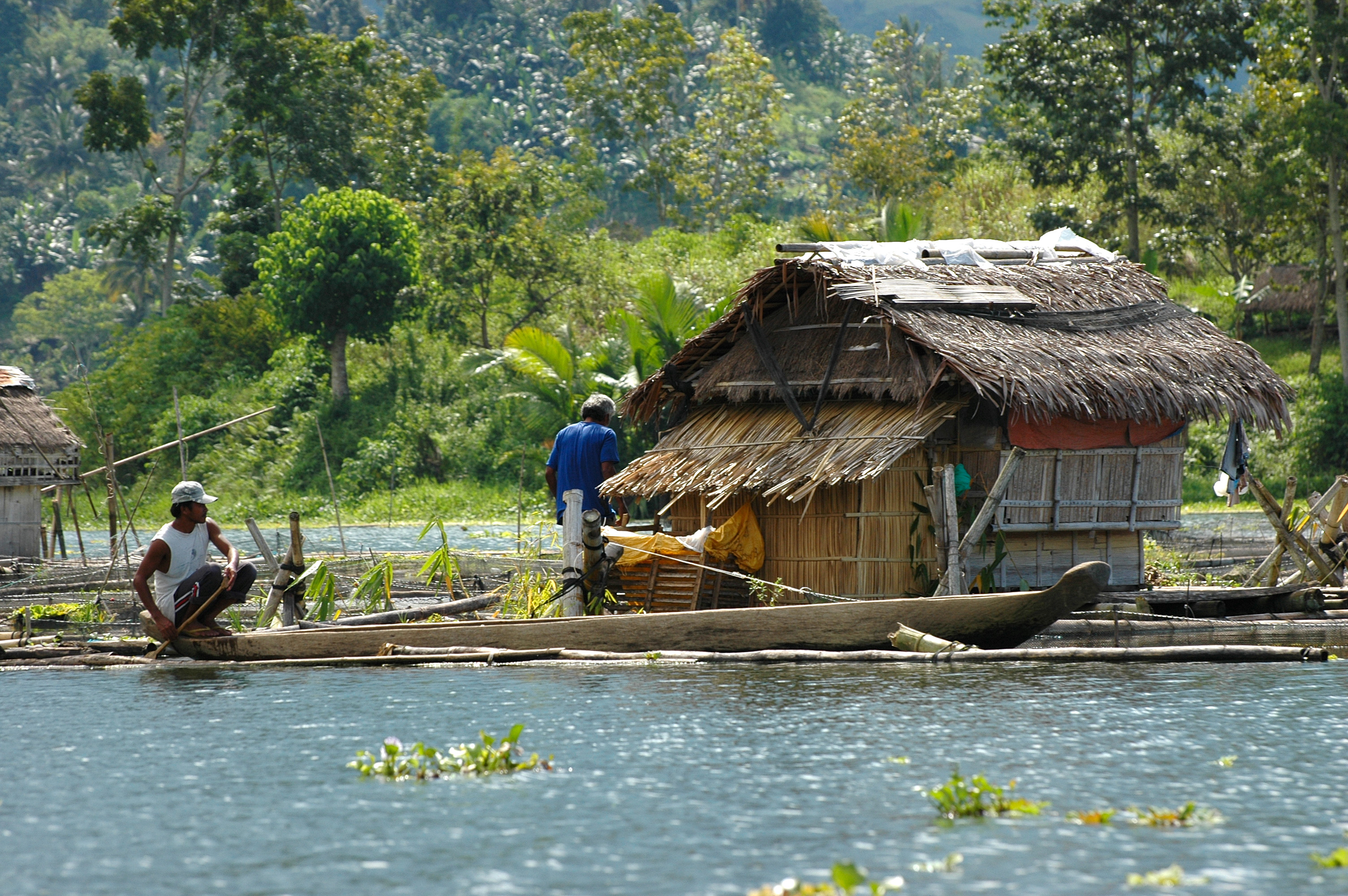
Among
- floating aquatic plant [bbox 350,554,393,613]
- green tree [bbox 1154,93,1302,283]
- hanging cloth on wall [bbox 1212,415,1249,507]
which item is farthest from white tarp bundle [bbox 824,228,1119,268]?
green tree [bbox 1154,93,1302,283]

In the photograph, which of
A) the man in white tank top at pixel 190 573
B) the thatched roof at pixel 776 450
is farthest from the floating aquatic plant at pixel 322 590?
the thatched roof at pixel 776 450

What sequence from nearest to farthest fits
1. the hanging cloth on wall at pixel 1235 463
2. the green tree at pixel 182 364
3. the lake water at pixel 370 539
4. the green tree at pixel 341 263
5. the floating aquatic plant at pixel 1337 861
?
the floating aquatic plant at pixel 1337 861, the hanging cloth on wall at pixel 1235 463, the lake water at pixel 370 539, the green tree at pixel 341 263, the green tree at pixel 182 364

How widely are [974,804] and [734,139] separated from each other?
39711 millimetres

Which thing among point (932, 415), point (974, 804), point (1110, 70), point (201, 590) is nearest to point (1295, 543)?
point (932, 415)

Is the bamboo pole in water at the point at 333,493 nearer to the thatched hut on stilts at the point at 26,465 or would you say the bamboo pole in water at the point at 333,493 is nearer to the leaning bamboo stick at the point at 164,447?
the leaning bamboo stick at the point at 164,447

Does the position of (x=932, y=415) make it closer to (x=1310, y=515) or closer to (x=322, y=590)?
(x=1310, y=515)

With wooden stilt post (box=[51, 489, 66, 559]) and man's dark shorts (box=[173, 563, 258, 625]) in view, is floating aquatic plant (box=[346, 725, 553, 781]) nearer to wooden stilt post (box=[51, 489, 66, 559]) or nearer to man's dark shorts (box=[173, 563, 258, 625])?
man's dark shorts (box=[173, 563, 258, 625])

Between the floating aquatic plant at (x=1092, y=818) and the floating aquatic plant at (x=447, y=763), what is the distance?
105 inches

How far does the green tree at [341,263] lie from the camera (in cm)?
3297

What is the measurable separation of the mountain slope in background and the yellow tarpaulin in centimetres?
12372

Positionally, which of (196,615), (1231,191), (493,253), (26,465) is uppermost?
(1231,191)

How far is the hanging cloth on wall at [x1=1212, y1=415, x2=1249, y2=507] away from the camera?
13695mm

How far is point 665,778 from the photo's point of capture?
7555 millimetres

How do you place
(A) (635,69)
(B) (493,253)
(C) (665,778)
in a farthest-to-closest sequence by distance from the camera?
1. (A) (635,69)
2. (B) (493,253)
3. (C) (665,778)
